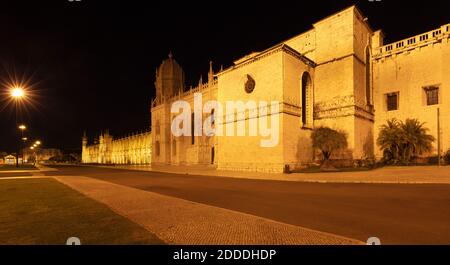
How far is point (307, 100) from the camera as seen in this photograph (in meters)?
31.0

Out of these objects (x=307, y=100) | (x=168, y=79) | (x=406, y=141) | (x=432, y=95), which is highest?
(x=168, y=79)

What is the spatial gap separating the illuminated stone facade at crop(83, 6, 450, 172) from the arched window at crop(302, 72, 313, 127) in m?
0.12

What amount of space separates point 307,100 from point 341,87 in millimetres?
4044

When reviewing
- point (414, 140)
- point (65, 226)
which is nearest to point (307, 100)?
point (414, 140)

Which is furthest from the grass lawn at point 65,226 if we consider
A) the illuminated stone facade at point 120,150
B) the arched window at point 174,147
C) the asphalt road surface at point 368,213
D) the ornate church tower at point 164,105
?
the illuminated stone facade at point 120,150

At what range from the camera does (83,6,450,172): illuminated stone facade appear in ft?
85.9

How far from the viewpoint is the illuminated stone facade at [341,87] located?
1031 inches

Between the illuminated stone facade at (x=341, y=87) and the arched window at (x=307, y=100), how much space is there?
116 mm

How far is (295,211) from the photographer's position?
794 cm

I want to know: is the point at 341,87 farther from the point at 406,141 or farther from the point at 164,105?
the point at 164,105

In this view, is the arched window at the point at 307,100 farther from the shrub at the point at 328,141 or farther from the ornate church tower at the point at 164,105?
the ornate church tower at the point at 164,105

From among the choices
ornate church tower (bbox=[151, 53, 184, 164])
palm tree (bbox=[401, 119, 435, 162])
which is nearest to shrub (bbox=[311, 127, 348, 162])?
palm tree (bbox=[401, 119, 435, 162])
